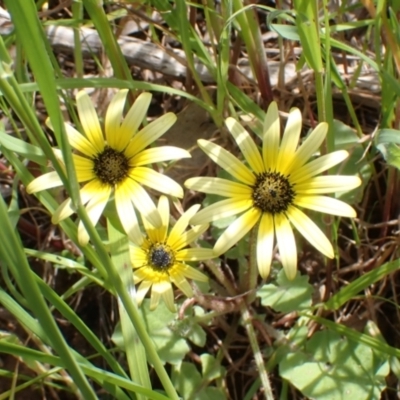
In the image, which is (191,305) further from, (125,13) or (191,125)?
(125,13)

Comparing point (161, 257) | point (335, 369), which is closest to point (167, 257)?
point (161, 257)

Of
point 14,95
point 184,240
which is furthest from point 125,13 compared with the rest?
point 14,95

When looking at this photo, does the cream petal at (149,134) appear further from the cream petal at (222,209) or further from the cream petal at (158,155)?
the cream petal at (222,209)

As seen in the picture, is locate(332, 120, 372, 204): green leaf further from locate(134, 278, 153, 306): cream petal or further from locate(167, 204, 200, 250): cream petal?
locate(134, 278, 153, 306): cream petal

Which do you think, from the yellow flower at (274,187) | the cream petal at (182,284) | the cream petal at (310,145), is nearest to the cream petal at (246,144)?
the yellow flower at (274,187)

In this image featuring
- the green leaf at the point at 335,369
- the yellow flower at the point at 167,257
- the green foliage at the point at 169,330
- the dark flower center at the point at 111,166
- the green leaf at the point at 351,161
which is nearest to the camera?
the dark flower center at the point at 111,166

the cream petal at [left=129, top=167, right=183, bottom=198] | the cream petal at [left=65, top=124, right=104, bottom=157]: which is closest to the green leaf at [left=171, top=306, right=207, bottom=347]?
the cream petal at [left=129, top=167, right=183, bottom=198]
